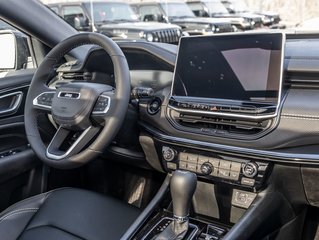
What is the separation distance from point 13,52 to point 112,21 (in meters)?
7.99

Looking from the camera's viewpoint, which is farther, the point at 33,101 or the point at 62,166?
the point at 33,101

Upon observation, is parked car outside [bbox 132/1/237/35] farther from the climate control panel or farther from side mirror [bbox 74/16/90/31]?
the climate control panel

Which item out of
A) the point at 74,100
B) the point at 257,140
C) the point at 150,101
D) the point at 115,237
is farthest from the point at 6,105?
the point at 257,140

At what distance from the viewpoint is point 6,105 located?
233 centimetres

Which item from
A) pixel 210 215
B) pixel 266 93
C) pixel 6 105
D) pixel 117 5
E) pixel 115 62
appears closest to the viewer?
pixel 266 93

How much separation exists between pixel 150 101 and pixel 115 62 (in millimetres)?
315

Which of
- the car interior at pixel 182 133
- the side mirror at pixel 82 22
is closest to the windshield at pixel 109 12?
the side mirror at pixel 82 22

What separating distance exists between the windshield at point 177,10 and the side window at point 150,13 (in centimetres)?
24

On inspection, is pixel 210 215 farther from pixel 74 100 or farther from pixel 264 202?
pixel 74 100

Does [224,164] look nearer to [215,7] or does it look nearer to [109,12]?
[109,12]

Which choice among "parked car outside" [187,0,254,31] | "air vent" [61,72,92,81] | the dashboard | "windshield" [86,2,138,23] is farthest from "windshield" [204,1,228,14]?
the dashboard

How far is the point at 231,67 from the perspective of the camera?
71.0 inches

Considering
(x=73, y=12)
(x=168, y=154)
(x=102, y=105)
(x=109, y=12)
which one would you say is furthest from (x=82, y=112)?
(x=73, y=12)

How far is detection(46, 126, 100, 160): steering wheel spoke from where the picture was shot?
1850 mm
